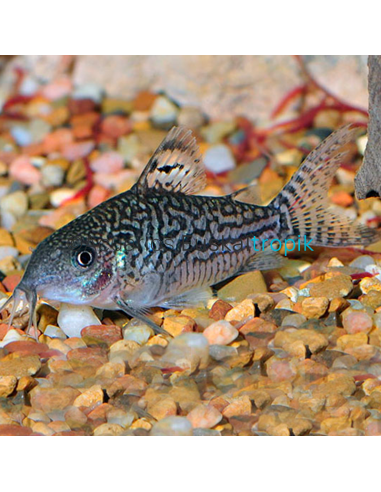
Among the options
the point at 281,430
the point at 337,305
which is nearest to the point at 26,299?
the point at 281,430

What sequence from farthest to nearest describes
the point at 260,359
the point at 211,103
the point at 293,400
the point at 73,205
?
1. the point at 211,103
2. the point at 73,205
3. the point at 260,359
4. the point at 293,400

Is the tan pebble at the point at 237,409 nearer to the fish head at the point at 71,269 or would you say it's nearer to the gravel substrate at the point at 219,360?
the gravel substrate at the point at 219,360

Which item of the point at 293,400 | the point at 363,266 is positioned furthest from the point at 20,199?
the point at 293,400

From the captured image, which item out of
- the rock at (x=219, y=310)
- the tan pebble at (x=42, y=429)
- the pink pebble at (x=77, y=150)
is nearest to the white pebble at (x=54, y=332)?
the tan pebble at (x=42, y=429)

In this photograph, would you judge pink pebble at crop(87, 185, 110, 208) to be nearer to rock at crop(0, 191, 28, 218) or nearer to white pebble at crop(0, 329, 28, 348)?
rock at crop(0, 191, 28, 218)

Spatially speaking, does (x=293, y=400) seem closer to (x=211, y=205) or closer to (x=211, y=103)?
(x=211, y=205)

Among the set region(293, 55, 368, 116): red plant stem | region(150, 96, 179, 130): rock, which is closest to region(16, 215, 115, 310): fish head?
region(150, 96, 179, 130): rock
